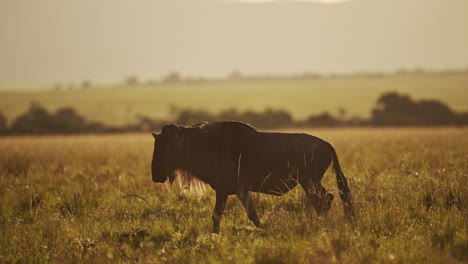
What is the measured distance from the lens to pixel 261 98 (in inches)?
2943

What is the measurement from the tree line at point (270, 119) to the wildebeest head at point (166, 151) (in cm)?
3311

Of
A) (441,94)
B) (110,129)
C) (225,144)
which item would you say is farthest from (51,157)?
(441,94)

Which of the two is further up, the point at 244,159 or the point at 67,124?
the point at 244,159

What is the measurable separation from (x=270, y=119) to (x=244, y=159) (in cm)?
3689

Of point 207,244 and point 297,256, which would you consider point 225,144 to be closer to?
point 207,244

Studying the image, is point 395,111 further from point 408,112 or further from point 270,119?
point 270,119

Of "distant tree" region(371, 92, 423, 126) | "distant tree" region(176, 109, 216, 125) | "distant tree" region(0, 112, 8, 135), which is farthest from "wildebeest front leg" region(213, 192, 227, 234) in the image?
"distant tree" region(176, 109, 216, 125)

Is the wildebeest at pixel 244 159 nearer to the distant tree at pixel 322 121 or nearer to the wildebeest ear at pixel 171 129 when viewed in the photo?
the wildebeest ear at pixel 171 129

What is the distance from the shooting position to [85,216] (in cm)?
802

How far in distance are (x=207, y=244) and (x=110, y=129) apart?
3774cm

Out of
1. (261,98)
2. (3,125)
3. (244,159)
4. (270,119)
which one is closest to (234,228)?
(244,159)

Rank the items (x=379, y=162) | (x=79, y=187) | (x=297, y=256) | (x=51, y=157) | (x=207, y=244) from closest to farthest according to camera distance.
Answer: (x=297, y=256) → (x=207, y=244) → (x=79, y=187) → (x=379, y=162) → (x=51, y=157)

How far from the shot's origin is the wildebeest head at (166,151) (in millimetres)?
7391

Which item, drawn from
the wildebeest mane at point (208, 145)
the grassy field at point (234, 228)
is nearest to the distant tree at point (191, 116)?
the grassy field at point (234, 228)
